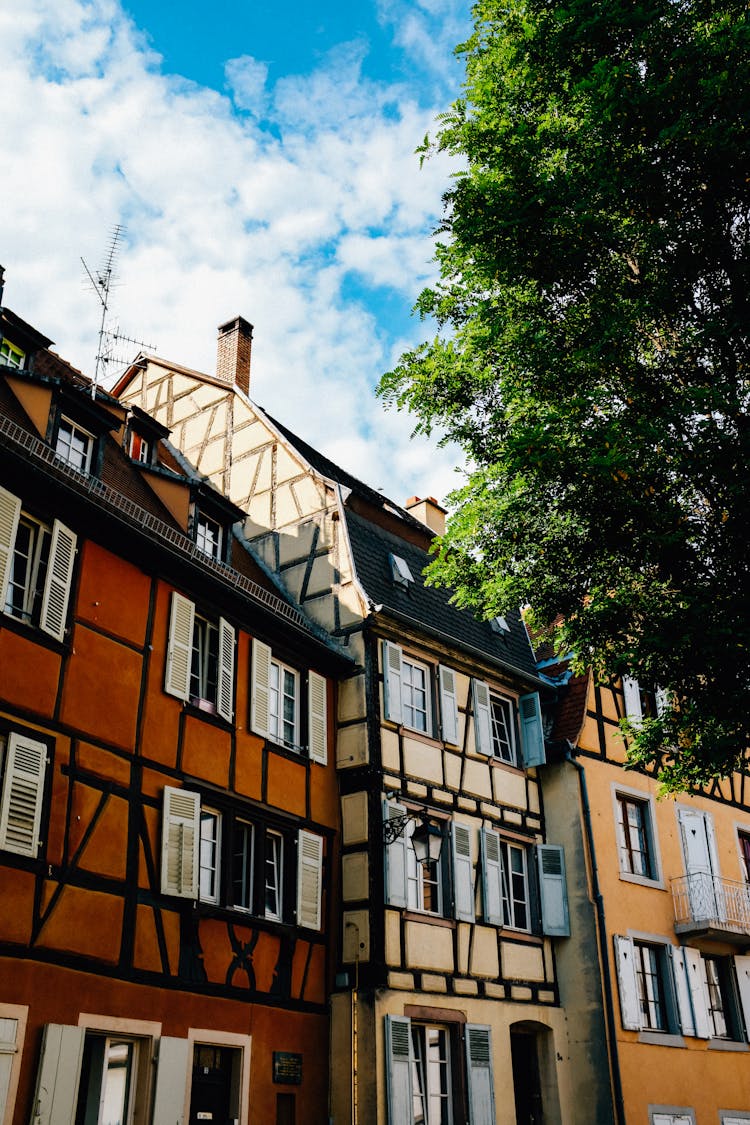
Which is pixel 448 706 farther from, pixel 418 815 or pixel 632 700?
pixel 632 700

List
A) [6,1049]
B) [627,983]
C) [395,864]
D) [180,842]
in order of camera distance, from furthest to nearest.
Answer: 1. [627,983]
2. [395,864]
3. [180,842]
4. [6,1049]

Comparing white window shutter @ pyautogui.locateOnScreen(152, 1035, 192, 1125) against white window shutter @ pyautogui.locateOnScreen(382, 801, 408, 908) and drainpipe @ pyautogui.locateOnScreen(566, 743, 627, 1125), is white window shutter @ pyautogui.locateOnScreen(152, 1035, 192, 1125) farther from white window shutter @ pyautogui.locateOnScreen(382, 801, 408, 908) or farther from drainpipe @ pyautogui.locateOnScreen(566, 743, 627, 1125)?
drainpipe @ pyautogui.locateOnScreen(566, 743, 627, 1125)

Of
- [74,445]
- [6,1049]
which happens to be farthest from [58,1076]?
[74,445]

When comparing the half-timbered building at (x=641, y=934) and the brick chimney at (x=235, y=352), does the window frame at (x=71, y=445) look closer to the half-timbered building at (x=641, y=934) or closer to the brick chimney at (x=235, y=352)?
the brick chimney at (x=235, y=352)

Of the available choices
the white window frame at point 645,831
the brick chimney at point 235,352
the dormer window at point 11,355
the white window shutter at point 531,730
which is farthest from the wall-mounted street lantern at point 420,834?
the brick chimney at point 235,352

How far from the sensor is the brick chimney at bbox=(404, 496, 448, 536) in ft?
75.7

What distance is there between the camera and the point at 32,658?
36.6 ft

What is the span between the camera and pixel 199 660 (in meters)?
14.1

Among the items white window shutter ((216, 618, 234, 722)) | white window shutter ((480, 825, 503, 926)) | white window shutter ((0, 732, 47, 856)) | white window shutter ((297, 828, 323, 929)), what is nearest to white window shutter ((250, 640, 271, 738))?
white window shutter ((216, 618, 234, 722))

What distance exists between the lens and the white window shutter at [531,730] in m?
18.3

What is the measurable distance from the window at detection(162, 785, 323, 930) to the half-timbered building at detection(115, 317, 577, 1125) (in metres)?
0.82

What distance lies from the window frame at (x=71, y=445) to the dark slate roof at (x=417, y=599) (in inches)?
191

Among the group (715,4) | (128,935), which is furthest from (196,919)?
(715,4)

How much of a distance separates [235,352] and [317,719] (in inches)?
365
